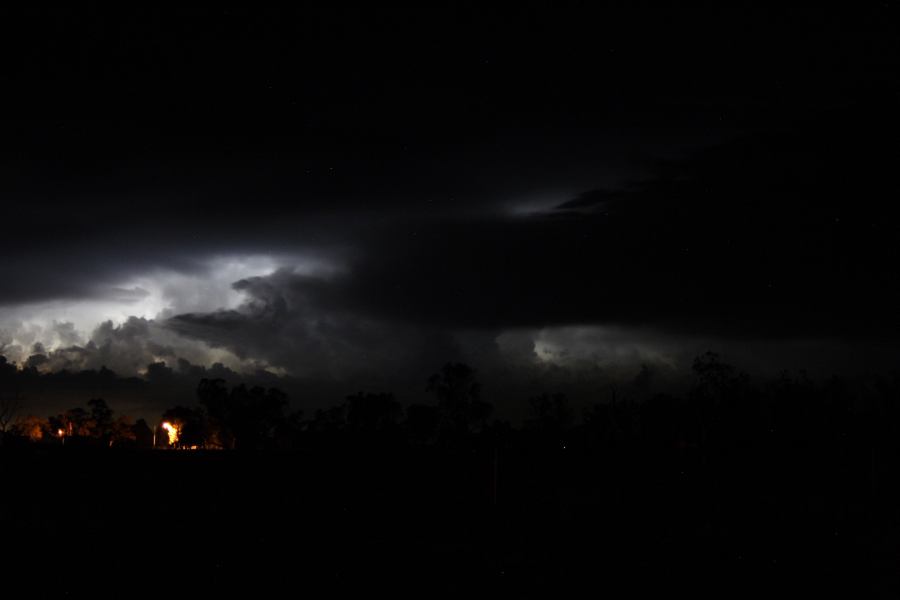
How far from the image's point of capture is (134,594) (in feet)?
34.8

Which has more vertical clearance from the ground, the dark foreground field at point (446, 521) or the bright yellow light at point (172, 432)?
the bright yellow light at point (172, 432)

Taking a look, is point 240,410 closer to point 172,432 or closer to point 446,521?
point 172,432

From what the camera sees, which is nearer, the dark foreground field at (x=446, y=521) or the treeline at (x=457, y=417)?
the dark foreground field at (x=446, y=521)

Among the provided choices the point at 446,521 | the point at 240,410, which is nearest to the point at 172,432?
the point at 240,410

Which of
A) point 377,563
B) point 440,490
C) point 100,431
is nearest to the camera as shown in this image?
point 377,563

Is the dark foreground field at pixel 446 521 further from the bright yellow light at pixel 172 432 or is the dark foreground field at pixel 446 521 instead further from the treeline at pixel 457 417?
the bright yellow light at pixel 172 432

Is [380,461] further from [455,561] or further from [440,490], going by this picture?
[455,561]

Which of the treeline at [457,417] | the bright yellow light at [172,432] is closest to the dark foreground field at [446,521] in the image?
the treeline at [457,417]

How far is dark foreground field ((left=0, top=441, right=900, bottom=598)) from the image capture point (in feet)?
38.7

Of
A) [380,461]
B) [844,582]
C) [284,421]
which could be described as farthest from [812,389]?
[844,582]

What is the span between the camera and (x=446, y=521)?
1658 cm

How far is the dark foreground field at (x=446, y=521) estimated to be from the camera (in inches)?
464

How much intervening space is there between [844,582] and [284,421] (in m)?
74.3

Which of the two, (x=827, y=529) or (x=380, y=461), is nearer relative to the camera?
(x=827, y=529)
